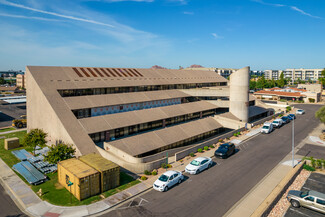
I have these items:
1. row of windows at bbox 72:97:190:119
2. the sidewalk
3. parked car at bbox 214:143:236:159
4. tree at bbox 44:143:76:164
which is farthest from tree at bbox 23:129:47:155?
parked car at bbox 214:143:236:159

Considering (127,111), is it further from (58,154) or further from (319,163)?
(319,163)

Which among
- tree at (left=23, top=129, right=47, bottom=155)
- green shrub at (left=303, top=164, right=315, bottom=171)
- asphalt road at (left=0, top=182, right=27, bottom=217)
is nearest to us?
asphalt road at (left=0, top=182, right=27, bottom=217)

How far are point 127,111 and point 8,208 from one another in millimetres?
27311

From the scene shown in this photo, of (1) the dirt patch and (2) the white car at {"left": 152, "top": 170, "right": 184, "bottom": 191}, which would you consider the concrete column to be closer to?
(2) the white car at {"left": 152, "top": 170, "right": 184, "bottom": 191}

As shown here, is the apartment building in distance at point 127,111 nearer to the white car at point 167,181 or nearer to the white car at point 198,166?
the white car at point 198,166

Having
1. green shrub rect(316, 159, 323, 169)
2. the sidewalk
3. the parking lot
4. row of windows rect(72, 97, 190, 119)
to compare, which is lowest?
the parking lot

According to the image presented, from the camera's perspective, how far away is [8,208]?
2298cm

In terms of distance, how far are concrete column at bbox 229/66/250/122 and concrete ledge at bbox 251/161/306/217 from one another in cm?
2593

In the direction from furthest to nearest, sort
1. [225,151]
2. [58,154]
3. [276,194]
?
[225,151]
[58,154]
[276,194]

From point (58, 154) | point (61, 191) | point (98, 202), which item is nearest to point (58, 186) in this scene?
point (61, 191)

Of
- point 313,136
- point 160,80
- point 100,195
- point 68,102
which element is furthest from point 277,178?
point 160,80

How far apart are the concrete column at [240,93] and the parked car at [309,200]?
3444 centimetres

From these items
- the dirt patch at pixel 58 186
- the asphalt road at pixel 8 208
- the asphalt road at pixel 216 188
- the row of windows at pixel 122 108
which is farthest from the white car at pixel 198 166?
the row of windows at pixel 122 108

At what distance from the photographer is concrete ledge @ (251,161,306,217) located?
21.2 meters
